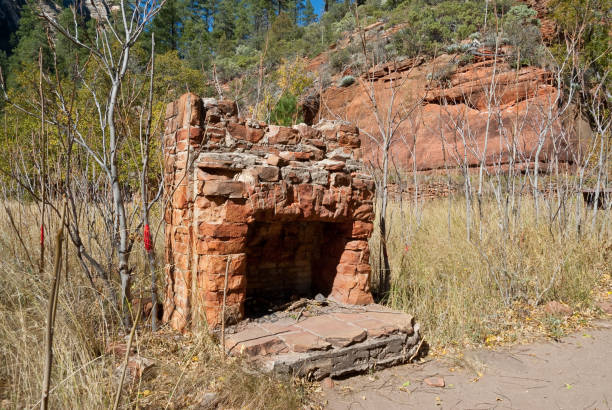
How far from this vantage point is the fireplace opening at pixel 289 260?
3.97m

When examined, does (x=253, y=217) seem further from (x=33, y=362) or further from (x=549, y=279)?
(x=549, y=279)

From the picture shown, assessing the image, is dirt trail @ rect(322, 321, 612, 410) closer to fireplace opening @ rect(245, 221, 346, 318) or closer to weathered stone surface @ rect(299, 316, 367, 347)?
weathered stone surface @ rect(299, 316, 367, 347)

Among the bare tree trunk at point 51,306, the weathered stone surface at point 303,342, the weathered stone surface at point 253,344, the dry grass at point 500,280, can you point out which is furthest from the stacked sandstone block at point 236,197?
the bare tree trunk at point 51,306

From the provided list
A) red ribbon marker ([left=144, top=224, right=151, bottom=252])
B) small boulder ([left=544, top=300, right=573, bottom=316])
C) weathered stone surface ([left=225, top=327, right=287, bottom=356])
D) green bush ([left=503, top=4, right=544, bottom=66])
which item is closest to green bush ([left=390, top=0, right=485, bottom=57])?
green bush ([left=503, top=4, right=544, bottom=66])

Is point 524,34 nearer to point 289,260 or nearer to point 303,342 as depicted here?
point 289,260

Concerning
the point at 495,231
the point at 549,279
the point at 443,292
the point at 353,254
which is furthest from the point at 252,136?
the point at 549,279

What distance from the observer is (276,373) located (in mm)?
2672

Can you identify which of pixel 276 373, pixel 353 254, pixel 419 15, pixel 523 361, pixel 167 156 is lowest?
pixel 523 361

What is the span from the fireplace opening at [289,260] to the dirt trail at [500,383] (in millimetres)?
1271

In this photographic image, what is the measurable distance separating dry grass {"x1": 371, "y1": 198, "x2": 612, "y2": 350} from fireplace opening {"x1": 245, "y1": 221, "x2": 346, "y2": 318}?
0.87 metres

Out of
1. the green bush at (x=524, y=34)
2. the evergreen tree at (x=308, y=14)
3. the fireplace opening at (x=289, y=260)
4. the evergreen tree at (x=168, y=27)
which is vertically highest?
the evergreen tree at (x=308, y=14)

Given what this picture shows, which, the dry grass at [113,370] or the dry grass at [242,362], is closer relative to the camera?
the dry grass at [113,370]

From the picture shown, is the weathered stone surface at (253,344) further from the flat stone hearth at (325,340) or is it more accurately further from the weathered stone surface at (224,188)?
the weathered stone surface at (224,188)

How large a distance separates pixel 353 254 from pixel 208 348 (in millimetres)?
1747
